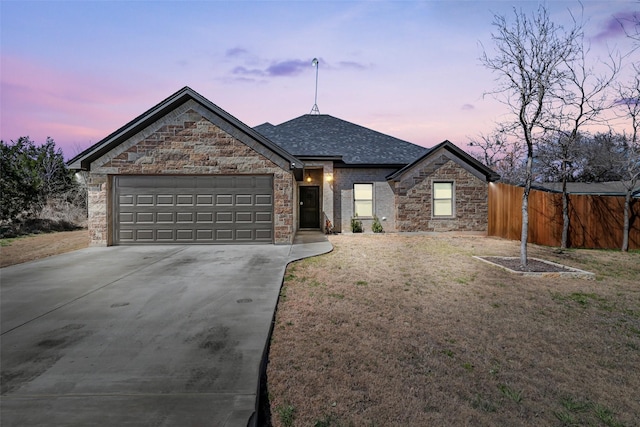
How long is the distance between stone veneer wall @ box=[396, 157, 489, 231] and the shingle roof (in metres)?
1.33

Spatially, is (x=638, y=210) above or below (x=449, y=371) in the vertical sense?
above

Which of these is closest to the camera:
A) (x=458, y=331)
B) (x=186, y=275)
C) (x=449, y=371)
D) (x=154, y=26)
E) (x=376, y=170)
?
(x=449, y=371)

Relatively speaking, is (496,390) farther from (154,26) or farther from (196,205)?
(154,26)

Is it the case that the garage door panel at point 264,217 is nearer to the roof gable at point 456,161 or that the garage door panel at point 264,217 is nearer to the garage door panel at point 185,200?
the garage door panel at point 185,200

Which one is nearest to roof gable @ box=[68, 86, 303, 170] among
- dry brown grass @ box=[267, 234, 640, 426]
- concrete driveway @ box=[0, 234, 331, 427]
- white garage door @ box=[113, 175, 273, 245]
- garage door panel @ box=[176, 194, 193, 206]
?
white garage door @ box=[113, 175, 273, 245]

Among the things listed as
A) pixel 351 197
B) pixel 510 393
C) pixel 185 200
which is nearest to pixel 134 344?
pixel 510 393

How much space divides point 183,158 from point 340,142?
9122mm

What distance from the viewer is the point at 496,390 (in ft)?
10.8

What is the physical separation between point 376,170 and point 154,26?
11.2 m

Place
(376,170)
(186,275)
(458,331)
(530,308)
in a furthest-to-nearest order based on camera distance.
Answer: (376,170) < (186,275) < (530,308) < (458,331)

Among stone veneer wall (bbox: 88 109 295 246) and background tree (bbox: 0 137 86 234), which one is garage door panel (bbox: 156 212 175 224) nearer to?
stone veneer wall (bbox: 88 109 295 246)

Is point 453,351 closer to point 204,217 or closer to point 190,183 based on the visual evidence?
point 204,217

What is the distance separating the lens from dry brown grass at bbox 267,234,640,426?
298 cm

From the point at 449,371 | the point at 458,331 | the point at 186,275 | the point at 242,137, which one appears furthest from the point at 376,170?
the point at 449,371
